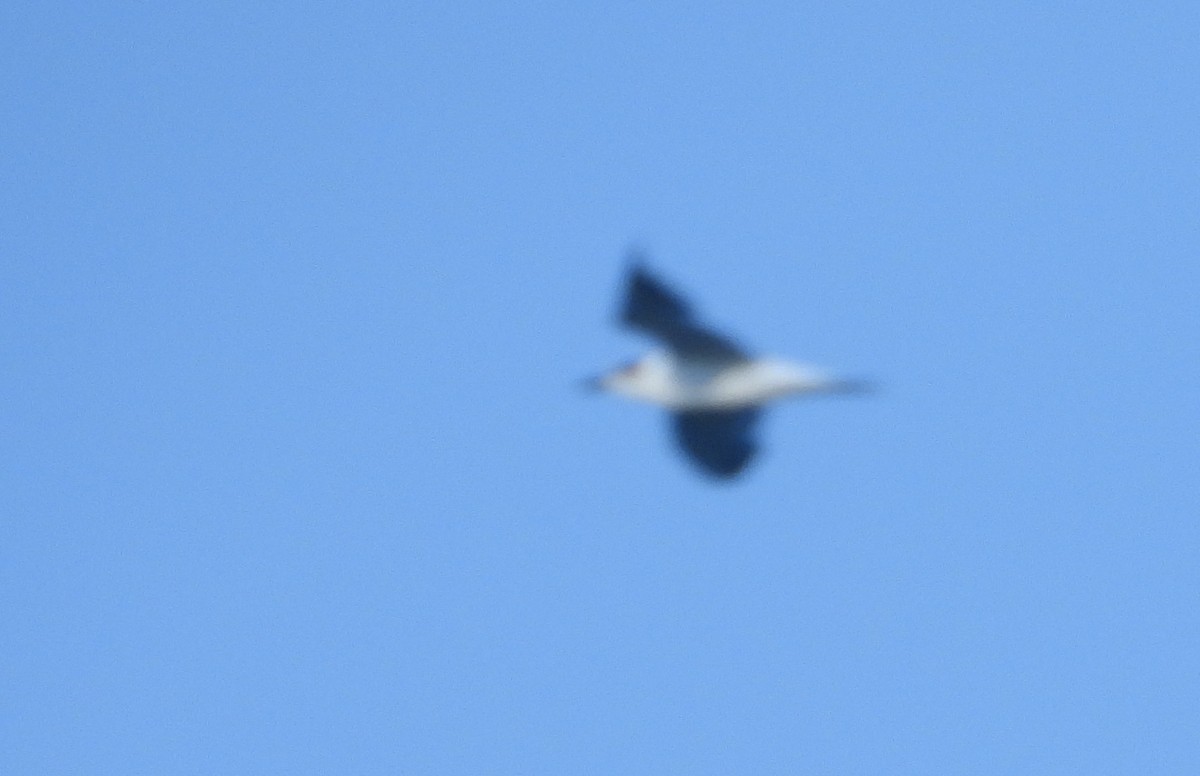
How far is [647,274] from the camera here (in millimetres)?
32688

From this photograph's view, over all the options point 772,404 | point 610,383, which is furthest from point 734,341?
point 610,383

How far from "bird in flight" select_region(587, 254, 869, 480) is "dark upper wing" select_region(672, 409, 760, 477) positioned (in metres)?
0.02

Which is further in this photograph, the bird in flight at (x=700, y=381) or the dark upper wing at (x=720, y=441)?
the dark upper wing at (x=720, y=441)

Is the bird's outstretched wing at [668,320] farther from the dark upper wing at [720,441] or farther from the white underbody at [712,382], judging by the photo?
the dark upper wing at [720,441]

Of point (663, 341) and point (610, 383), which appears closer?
point (663, 341)

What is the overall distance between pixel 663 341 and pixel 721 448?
277cm

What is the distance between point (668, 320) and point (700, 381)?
1.83m

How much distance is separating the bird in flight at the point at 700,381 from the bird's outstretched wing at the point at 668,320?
14 millimetres

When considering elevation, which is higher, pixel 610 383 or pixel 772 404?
pixel 610 383

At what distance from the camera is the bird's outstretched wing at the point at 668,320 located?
32.9m

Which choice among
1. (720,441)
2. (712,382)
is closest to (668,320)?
(712,382)

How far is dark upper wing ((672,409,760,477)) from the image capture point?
36688 millimetres

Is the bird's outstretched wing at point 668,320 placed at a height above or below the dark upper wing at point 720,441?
below

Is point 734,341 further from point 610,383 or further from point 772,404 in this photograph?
point 610,383
